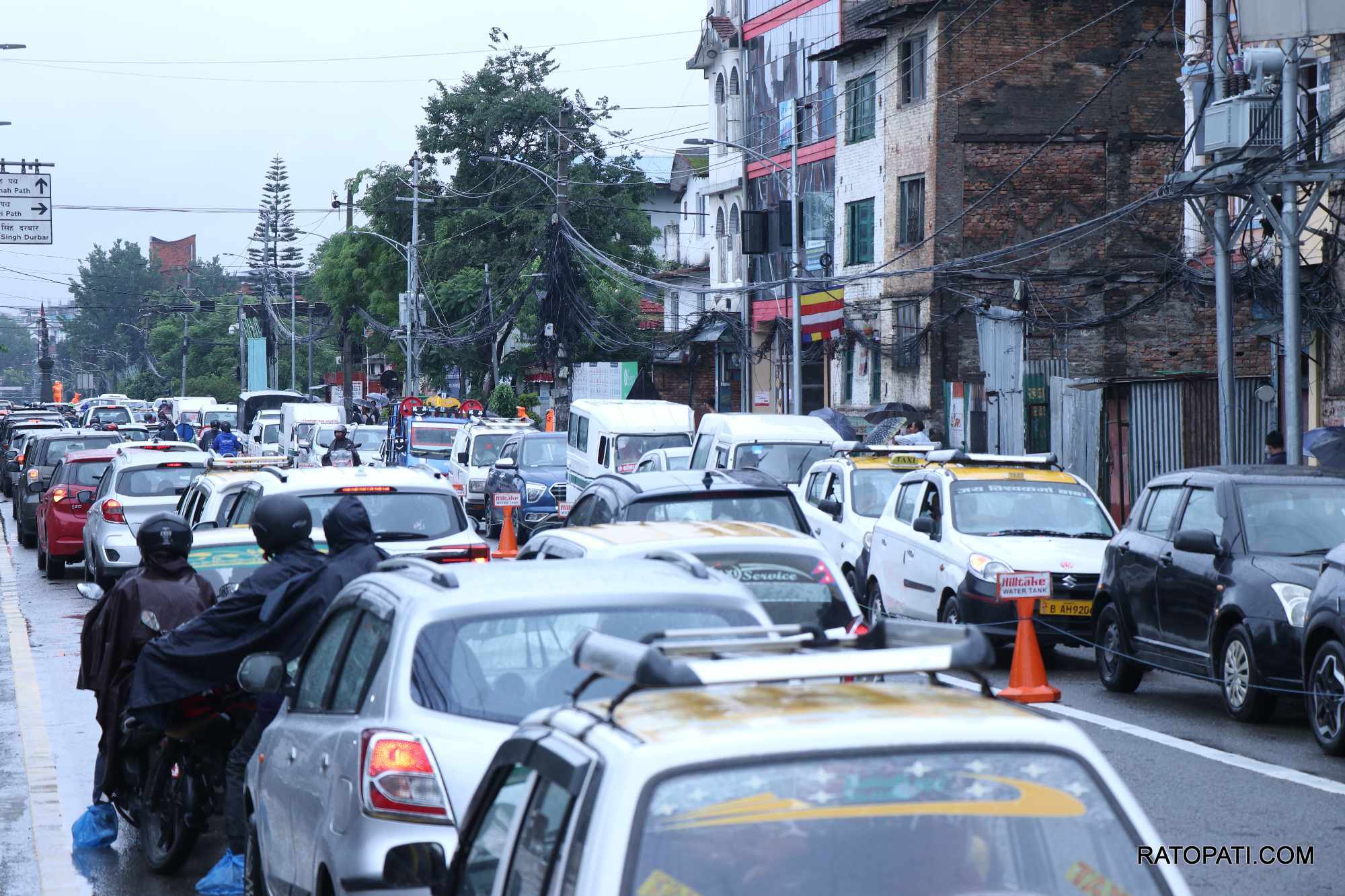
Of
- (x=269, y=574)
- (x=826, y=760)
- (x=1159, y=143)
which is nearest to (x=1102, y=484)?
(x=1159, y=143)

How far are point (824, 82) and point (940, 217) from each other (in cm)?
905

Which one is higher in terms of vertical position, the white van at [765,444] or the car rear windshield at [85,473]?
the white van at [765,444]

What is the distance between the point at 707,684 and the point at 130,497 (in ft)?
62.6

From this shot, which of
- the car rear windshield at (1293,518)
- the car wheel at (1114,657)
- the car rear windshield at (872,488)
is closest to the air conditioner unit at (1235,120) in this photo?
the car rear windshield at (872,488)

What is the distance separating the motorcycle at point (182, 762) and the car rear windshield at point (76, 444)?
22597 mm

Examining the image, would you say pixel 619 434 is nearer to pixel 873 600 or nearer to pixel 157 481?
pixel 157 481

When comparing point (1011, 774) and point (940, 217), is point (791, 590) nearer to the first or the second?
point (1011, 774)

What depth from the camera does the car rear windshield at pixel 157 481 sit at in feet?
70.8

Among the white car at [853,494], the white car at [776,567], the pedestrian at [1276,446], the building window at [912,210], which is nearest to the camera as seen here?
the white car at [776,567]

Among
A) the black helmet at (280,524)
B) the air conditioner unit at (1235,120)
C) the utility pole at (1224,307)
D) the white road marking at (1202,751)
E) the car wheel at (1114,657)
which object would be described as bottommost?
the white road marking at (1202,751)

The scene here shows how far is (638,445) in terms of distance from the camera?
92.6 feet

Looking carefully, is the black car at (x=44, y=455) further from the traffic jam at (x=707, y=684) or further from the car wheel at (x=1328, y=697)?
the car wheel at (x=1328, y=697)

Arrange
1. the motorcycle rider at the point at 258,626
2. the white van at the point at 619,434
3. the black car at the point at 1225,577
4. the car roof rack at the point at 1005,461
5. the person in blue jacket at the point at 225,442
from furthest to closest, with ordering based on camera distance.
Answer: the person in blue jacket at the point at 225,442
the white van at the point at 619,434
the car roof rack at the point at 1005,461
the black car at the point at 1225,577
the motorcycle rider at the point at 258,626

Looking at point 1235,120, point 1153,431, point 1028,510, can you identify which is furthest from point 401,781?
point 1153,431
